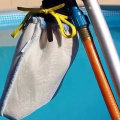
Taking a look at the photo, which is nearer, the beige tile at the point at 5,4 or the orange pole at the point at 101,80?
the orange pole at the point at 101,80

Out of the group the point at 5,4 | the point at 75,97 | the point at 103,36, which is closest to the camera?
the point at 103,36

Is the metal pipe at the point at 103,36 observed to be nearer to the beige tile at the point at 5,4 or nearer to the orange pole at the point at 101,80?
the orange pole at the point at 101,80

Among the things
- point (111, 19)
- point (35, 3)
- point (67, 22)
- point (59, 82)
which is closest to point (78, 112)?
point (59, 82)

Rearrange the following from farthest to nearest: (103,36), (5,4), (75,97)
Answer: (5,4), (75,97), (103,36)

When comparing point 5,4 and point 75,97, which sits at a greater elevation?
point 5,4

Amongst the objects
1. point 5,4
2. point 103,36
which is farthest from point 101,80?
point 5,4

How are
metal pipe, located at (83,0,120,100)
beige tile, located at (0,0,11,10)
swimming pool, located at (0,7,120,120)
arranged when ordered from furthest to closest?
beige tile, located at (0,0,11,10), swimming pool, located at (0,7,120,120), metal pipe, located at (83,0,120,100)

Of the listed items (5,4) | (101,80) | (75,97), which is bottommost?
(75,97)

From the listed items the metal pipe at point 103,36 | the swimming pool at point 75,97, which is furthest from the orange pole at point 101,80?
the swimming pool at point 75,97

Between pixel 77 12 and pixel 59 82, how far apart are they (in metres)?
0.22

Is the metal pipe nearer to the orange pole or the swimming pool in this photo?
the orange pole

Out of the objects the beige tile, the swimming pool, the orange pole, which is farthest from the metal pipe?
the beige tile

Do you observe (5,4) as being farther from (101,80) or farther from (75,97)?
(101,80)

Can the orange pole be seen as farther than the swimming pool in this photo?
No
